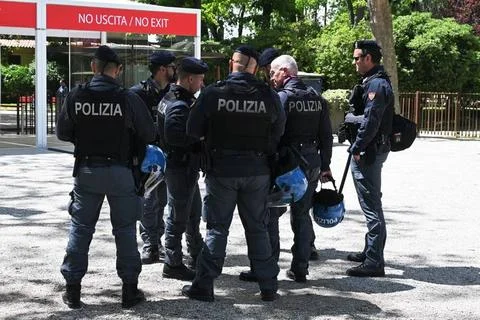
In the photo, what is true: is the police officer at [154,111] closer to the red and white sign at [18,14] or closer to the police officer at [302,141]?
the police officer at [302,141]


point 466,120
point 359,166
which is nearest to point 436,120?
point 466,120

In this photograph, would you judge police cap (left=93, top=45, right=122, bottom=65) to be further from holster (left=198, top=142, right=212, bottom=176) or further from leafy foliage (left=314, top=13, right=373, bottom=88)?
leafy foliage (left=314, top=13, right=373, bottom=88)

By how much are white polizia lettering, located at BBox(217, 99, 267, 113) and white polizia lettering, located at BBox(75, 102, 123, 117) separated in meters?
0.67

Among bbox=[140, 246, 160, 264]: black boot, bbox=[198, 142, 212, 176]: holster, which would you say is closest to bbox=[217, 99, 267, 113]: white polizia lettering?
bbox=[198, 142, 212, 176]: holster

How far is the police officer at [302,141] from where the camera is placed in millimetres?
5914

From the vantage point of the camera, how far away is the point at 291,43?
29234mm

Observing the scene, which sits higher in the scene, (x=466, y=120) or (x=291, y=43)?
(x=291, y=43)

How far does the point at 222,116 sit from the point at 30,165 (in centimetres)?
942

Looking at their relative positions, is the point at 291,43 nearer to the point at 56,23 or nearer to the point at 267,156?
the point at 56,23

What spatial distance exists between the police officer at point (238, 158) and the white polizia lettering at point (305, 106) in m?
0.47

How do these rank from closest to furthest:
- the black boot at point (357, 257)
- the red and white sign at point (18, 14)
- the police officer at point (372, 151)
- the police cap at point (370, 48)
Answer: the police officer at point (372, 151) → the police cap at point (370, 48) → the black boot at point (357, 257) → the red and white sign at point (18, 14)

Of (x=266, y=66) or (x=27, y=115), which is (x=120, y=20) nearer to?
(x=27, y=115)

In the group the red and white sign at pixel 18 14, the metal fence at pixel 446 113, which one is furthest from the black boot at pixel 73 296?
the metal fence at pixel 446 113

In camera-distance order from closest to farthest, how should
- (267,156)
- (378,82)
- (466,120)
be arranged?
(267,156) < (378,82) < (466,120)
